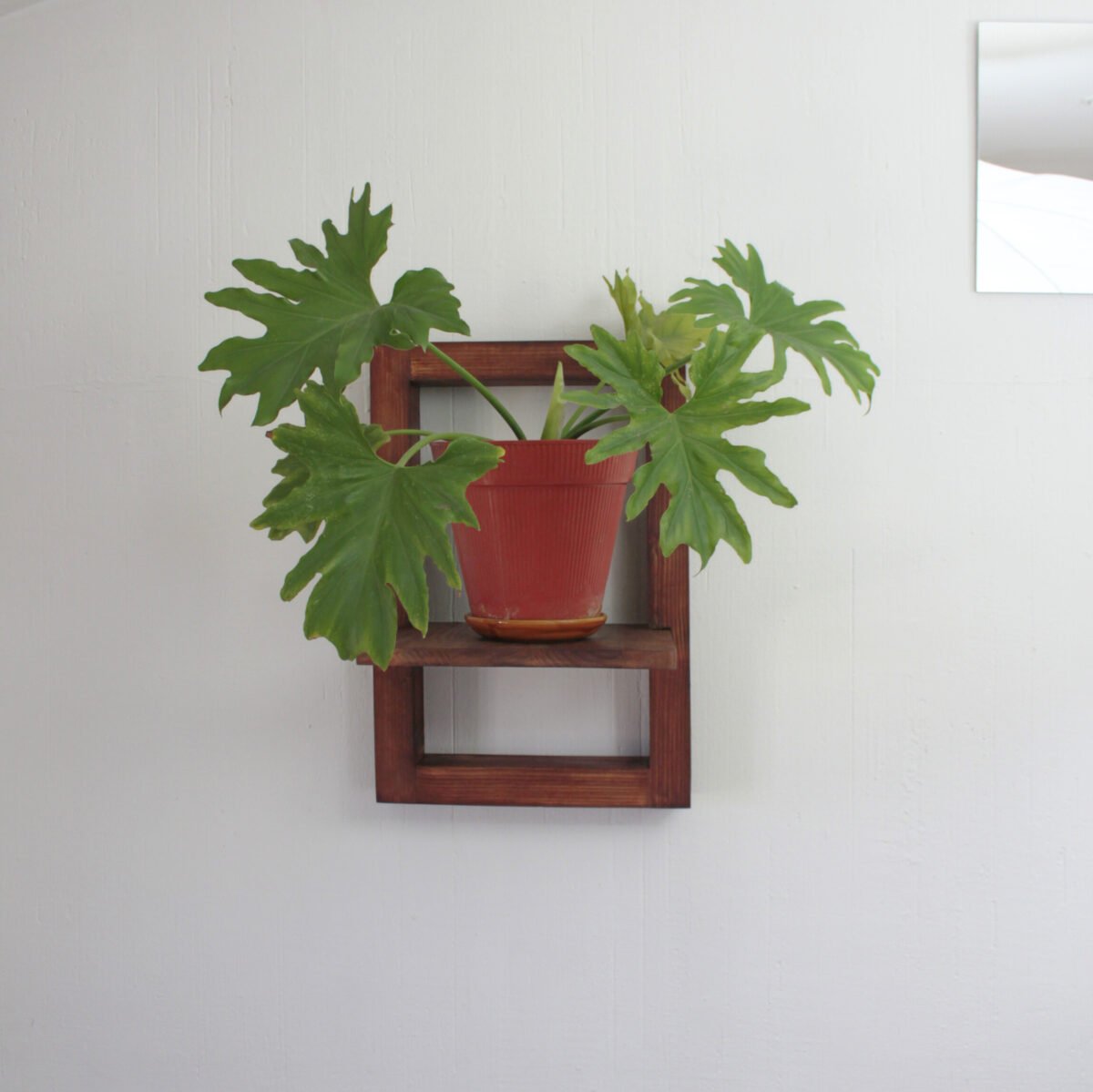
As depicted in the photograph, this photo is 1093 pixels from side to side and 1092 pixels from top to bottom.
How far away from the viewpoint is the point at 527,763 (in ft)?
3.44

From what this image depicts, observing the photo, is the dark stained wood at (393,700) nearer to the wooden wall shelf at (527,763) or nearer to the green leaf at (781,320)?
the wooden wall shelf at (527,763)

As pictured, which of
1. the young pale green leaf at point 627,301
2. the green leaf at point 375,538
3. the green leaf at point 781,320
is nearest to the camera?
the green leaf at point 375,538

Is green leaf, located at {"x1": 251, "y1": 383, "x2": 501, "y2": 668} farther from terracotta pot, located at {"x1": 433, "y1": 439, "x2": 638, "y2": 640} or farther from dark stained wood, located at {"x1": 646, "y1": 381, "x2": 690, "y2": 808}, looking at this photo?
dark stained wood, located at {"x1": 646, "y1": 381, "x2": 690, "y2": 808}

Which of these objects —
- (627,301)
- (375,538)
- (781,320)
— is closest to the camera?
(375,538)

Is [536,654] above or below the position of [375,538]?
below

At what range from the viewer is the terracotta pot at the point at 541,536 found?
34.5 inches

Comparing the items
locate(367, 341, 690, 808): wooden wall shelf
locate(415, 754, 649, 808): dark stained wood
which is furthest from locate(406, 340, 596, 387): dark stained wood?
locate(415, 754, 649, 808): dark stained wood

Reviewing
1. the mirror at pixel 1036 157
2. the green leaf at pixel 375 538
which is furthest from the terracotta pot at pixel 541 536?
the mirror at pixel 1036 157

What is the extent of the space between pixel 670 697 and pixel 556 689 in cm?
15

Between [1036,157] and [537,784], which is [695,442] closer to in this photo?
[537,784]

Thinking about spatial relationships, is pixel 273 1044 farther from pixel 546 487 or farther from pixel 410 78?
pixel 410 78

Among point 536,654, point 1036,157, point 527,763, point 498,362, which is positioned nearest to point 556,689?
point 527,763

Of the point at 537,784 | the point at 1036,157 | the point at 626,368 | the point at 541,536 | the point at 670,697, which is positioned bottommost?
the point at 537,784

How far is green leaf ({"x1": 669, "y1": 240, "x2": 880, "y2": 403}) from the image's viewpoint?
84 cm
